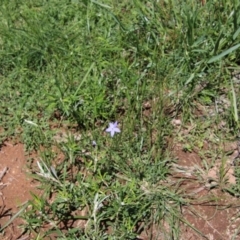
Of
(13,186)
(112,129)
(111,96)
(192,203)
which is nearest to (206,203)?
(192,203)

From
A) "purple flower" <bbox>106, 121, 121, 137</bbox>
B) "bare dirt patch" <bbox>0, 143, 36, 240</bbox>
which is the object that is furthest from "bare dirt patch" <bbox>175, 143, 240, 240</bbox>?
"bare dirt patch" <bbox>0, 143, 36, 240</bbox>

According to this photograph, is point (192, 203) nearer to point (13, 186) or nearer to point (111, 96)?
point (111, 96)

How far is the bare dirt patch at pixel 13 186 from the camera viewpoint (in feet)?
9.29

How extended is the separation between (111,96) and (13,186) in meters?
0.76

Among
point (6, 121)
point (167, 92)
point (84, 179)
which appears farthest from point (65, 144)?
point (167, 92)

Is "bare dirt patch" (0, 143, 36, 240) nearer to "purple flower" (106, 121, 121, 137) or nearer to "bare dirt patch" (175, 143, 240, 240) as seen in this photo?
"purple flower" (106, 121, 121, 137)

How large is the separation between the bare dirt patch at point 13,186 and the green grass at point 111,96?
0.19ft

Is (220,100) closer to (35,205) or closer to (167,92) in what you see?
(167,92)

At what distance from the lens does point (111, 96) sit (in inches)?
130

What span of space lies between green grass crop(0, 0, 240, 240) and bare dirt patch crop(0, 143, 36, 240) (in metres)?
0.06

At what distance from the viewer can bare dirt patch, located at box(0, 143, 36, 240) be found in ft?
9.29

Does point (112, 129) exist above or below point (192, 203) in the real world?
above

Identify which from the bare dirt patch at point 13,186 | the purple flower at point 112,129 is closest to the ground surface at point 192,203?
the bare dirt patch at point 13,186

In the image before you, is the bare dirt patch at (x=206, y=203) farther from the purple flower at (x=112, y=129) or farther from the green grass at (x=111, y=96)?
the purple flower at (x=112, y=129)
